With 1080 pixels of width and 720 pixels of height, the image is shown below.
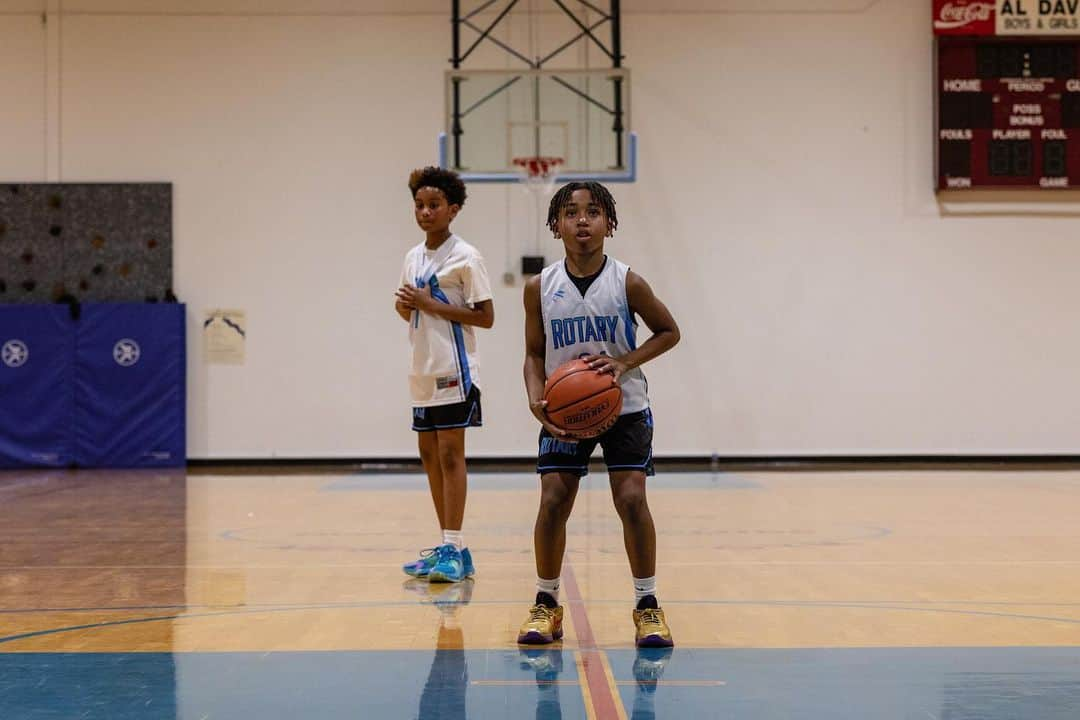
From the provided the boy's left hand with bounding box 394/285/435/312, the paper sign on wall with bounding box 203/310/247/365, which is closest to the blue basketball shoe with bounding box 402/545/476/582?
the boy's left hand with bounding box 394/285/435/312

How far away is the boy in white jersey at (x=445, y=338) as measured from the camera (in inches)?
194

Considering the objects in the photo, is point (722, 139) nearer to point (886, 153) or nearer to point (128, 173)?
point (886, 153)

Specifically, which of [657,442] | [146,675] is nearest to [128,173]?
[657,442]

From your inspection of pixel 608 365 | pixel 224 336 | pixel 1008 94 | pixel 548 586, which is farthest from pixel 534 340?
pixel 1008 94

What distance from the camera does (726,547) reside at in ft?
19.2

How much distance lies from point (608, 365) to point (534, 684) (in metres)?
1.02

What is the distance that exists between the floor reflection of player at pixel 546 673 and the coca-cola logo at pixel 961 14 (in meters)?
9.85

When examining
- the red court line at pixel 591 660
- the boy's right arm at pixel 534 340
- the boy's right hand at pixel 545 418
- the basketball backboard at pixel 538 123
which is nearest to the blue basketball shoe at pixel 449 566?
the red court line at pixel 591 660

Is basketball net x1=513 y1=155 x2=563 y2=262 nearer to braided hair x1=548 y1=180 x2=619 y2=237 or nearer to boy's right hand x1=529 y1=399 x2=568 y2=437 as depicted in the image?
braided hair x1=548 y1=180 x2=619 y2=237

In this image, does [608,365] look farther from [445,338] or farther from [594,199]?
[445,338]

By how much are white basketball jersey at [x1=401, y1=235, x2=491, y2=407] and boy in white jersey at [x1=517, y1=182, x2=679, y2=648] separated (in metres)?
1.08

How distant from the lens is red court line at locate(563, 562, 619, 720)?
2855 millimetres

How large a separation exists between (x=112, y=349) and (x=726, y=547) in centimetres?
787

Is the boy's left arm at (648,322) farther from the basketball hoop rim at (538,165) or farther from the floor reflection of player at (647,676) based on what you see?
the basketball hoop rim at (538,165)
